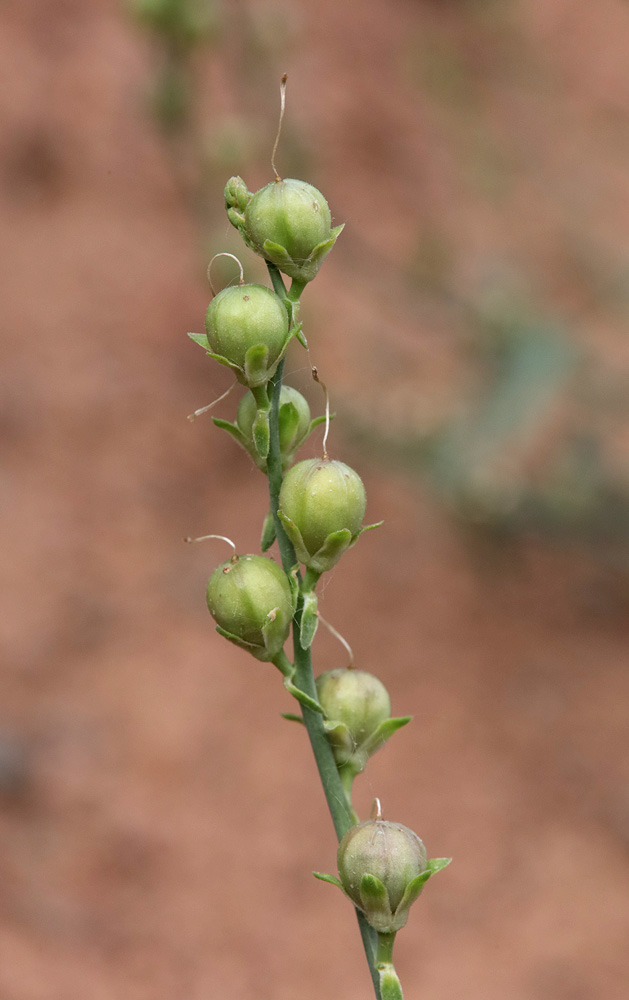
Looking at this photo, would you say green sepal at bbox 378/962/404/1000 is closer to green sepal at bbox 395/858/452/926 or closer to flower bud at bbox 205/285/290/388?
green sepal at bbox 395/858/452/926

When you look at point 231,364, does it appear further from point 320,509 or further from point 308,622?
point 308,622

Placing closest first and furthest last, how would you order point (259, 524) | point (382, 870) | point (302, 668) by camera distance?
point (382, 870)
point (302, 668)
point (259, 524)

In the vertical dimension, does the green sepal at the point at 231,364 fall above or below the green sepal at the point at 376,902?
above

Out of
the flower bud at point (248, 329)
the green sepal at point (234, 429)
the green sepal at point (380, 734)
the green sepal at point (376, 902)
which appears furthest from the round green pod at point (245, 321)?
the green sepal at point (376, 902)

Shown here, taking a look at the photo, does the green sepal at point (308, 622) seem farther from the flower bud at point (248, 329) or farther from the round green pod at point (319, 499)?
the flower bud at point (248, 329)

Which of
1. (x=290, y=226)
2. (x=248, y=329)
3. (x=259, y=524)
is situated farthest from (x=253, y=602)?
(x=259, y=524)

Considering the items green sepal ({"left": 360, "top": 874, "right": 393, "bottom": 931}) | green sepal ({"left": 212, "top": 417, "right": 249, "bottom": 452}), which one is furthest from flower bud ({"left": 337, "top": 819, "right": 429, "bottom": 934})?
green sepal ({"left": 212, "top": 417, "right": 249, "bottom": 452})
